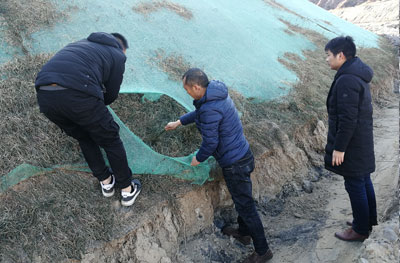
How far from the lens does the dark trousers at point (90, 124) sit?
213 centimetres

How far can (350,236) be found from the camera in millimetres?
2781

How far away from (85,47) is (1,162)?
Result: 4.26 feet

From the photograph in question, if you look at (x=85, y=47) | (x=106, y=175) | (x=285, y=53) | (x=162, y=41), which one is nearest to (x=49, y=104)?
(x=85, y=47)

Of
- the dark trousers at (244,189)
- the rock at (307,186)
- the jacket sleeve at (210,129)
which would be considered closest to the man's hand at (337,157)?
the dark trousers at (244,189)

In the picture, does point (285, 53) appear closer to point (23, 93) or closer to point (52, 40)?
point (52, 40)

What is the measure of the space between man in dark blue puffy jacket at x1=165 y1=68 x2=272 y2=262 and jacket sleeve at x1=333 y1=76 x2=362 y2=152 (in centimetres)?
78

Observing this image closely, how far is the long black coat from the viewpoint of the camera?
2350 mm

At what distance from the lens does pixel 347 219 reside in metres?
3.22

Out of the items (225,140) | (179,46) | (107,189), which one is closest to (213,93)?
(225,140)

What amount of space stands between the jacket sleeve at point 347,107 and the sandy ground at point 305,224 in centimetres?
88

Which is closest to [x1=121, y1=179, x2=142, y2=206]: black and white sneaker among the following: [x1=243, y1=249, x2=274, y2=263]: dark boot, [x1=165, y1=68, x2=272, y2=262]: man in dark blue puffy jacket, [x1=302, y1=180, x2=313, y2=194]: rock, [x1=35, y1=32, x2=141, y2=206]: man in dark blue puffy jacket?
[x1=35, y1=32, x2=141, y2=206]: man in dark blue puffy jacket

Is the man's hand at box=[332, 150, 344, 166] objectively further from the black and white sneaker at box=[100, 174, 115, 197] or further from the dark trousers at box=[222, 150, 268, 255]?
the black and white sneaker at box=[100, 174, 115, 197]

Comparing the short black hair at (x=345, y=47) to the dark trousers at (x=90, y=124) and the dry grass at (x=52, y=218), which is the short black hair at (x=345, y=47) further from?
the dry grass at (x=52, y=218)

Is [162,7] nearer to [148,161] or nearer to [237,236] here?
[148,161]
